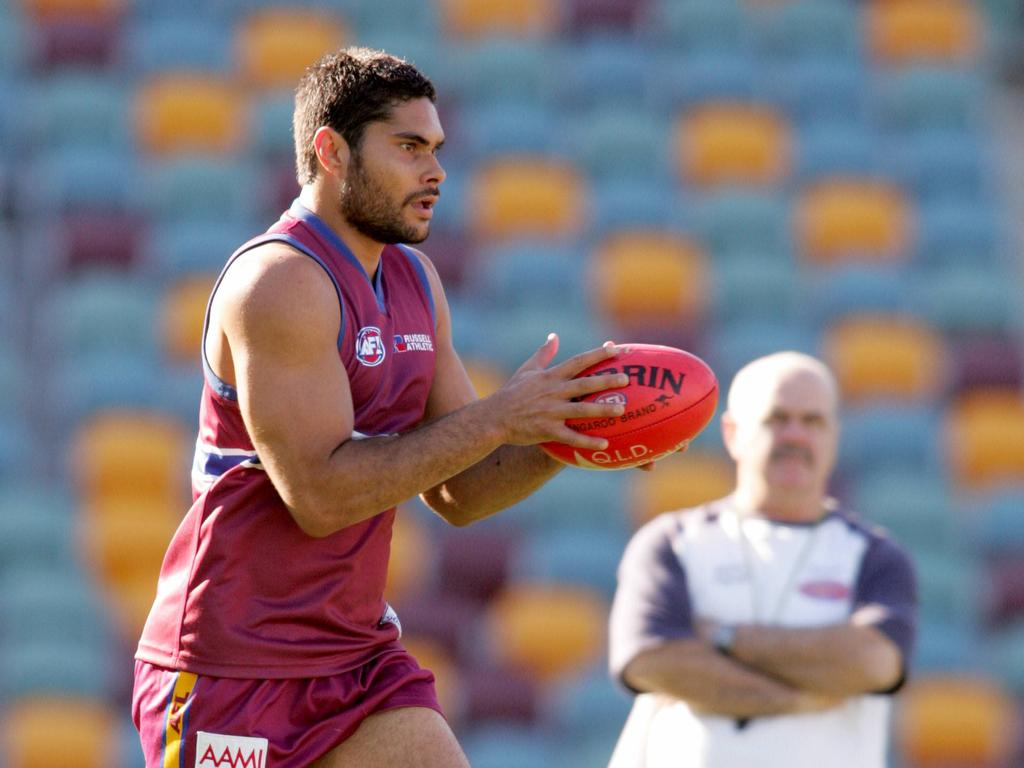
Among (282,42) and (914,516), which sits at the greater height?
(282,42)

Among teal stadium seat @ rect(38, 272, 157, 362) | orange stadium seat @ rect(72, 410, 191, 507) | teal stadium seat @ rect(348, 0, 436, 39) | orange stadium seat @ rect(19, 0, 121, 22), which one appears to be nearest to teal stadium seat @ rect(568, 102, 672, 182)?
teal stadium seat @ rect(348, 0, 436, 39)

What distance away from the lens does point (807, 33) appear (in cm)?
1132

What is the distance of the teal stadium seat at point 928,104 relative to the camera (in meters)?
11.1

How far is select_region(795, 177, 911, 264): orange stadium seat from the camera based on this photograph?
10328 mm

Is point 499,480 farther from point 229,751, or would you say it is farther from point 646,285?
point 646,285

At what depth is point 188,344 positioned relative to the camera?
9188 mm

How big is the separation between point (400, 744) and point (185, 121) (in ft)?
24.8

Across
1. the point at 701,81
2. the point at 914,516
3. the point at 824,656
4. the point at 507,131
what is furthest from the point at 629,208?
the point at 824,656

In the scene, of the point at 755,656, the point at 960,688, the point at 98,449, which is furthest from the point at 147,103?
the point at 755,656

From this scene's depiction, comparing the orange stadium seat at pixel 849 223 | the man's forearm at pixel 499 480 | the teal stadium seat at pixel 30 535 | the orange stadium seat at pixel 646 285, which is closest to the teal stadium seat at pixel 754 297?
the orange stadium seat at pixel 646 285

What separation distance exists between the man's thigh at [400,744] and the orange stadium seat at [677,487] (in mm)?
5596

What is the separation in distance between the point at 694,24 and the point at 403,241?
8193 millimetres

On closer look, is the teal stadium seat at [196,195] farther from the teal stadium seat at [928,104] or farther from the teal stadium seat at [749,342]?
the teal stadium seat at [928,104]

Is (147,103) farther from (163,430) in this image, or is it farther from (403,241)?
(403,241)
